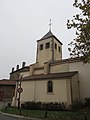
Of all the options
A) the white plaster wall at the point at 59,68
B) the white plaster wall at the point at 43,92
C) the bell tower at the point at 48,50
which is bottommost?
the white plaster wall at the point at 43,92

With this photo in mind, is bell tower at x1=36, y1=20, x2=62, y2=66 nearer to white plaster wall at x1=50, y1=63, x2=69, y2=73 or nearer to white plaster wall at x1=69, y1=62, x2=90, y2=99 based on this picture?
white plaster wall at x1=50, y1=63, x2=69, y2=73

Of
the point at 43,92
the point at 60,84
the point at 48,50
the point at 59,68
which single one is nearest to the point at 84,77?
the point at 60,84

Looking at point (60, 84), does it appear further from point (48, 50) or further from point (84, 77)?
point (48, 50)

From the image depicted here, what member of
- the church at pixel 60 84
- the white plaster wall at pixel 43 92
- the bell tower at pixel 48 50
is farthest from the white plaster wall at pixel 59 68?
the bell tower at pixel 48 50

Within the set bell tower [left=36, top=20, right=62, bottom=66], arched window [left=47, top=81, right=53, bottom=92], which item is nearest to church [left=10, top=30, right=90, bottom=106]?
arched window [left=47, top=81, right=53, bottom=92]

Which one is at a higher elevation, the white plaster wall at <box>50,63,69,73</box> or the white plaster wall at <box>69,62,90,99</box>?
the white plaster wall at <box>50,63,69,73</box>

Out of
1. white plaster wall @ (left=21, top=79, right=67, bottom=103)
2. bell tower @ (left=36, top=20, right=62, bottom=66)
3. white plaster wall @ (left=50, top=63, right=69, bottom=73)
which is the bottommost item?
white plaster wall @ (left=21, top=79, right=67, bottom=103)

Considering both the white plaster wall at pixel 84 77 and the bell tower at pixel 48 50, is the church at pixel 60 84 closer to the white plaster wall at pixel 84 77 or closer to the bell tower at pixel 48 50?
the white plaster wall at pixel 84 77

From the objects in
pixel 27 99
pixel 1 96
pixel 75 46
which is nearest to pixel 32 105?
pixel 27 99

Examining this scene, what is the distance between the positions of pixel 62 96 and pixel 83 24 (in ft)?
36.1

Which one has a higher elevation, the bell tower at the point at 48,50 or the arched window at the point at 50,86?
the bell tower at the point at 48,50

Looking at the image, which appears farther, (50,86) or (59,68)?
(59,68)

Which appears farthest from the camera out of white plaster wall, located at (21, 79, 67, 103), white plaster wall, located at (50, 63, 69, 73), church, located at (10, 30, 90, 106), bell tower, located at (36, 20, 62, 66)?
bell tower, located at (36, 20, 62, 66)

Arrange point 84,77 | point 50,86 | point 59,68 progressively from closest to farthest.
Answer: point 50,86, point 84,77, point 59,68
